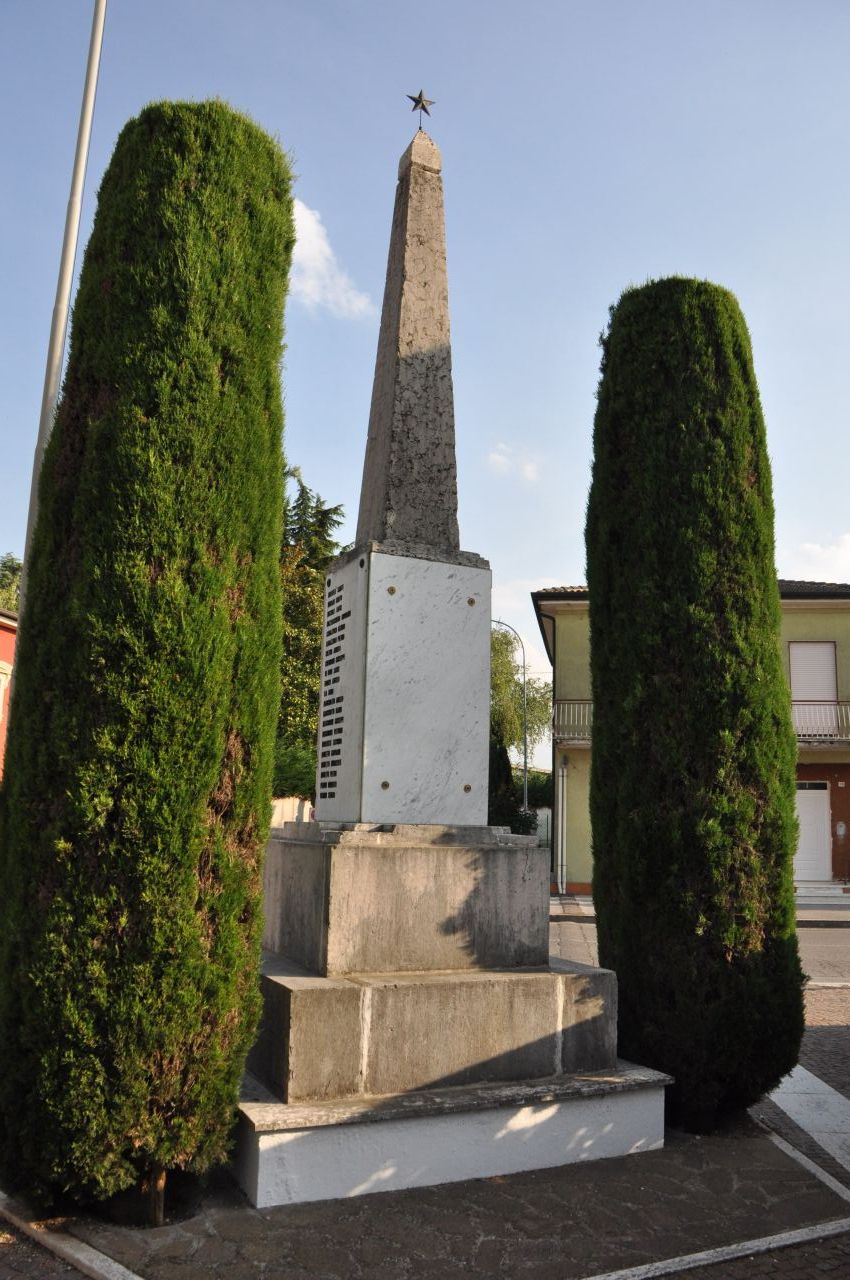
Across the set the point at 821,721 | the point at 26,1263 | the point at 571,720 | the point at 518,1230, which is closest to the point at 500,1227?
the point at 518,1230

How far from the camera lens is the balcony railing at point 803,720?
80.4 feet

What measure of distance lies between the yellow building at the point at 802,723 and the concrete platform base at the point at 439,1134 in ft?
62.6

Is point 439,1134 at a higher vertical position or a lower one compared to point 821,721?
lower

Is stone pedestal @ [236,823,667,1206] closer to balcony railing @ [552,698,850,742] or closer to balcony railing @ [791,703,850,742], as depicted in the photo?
balcony railing @ [552,698,850,742]

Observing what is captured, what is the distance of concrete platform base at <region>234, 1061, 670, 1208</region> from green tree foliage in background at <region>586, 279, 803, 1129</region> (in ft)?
1.88

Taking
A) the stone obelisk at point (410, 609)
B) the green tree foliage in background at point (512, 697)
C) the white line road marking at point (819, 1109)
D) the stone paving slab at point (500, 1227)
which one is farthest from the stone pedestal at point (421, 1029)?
the green tree foliage in background at point (512, 697)

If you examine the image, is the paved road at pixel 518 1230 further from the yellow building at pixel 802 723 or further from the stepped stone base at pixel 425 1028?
the yellow building at pixel 802 723

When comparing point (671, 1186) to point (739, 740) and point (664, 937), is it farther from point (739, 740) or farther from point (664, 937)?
point (739, 740)

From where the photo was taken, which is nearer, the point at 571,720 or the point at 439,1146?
the point at 439,1146

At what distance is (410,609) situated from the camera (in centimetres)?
540

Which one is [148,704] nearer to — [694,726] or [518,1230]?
[518,1230]

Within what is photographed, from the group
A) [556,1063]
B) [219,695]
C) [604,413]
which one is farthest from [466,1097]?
[604,413]

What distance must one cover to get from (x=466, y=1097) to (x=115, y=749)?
7.69 ft

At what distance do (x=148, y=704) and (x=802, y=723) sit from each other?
24.0 metres
